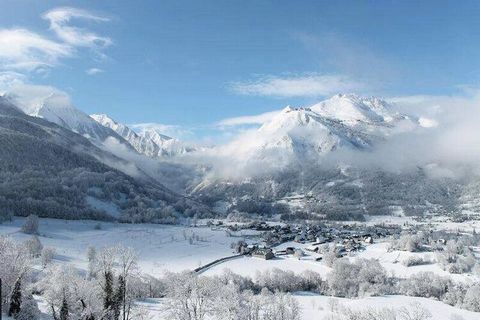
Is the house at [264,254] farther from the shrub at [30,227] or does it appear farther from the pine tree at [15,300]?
the pine tree at [15,300]

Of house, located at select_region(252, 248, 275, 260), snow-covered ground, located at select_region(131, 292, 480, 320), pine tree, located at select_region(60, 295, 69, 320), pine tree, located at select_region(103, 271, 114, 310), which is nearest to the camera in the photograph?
pine tree, located at select_region(60, 295, 69, 320)

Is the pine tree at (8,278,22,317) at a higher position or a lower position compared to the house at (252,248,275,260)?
higher

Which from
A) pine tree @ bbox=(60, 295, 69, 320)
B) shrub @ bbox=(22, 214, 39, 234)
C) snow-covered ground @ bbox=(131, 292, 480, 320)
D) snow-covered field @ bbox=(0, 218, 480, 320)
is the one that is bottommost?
snow-covered ground @ bbox=(131, 292, 480, 320)

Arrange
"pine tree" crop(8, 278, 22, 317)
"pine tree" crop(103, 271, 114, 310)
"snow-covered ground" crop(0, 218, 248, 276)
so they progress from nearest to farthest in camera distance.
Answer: "pine tree" crop(8, 278, 22, 317)
"pine tree" crop(103, 271, 114, 310)
"snow-covered ground" crop(0, 218, 248, 276)

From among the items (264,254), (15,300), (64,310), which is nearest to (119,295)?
(64,310)

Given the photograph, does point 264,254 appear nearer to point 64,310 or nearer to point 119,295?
point 119,295

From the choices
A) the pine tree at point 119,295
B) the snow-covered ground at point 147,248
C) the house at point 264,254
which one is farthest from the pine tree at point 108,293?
the house at point 264,254

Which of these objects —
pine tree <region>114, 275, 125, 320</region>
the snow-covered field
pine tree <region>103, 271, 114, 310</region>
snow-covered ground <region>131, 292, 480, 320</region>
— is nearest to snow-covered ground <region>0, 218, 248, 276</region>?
the snow-covered field

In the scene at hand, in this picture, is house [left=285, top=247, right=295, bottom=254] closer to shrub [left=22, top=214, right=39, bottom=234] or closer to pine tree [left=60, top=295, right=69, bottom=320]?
shrub [left=22, top=214, right=39, bottom=234]

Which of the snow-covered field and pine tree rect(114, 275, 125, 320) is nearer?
pine tree rect(114, 275, 125, 320)
